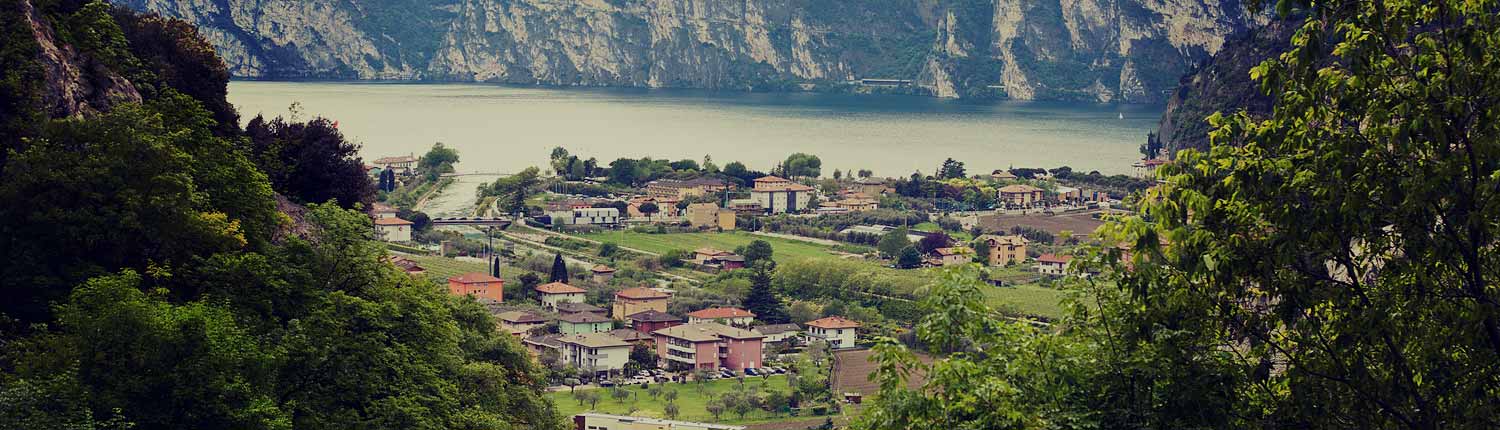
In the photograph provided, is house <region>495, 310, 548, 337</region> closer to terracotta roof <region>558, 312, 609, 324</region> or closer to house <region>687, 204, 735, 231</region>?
terracotta roof <region>558, 312, 609, 324</region>

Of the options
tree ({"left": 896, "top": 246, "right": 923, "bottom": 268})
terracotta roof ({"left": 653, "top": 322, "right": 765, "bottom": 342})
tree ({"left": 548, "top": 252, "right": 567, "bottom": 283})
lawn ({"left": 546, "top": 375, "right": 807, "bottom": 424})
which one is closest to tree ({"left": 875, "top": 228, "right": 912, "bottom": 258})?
tree ({"left": 896, "top": 246, "right": 923, "bottom": 268})

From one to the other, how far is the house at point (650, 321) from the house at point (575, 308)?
1.10 m

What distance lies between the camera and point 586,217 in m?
49.0

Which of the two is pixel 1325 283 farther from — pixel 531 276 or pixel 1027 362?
pixel 531 276

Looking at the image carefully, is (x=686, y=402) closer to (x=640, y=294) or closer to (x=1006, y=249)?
(x=640, y=294)

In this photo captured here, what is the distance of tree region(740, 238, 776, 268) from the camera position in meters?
40.8

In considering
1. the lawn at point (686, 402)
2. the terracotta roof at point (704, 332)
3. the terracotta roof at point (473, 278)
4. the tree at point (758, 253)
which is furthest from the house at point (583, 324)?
the tree at point (758, 253)

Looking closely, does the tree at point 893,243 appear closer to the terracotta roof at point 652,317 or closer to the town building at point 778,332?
the town building at point 778,332

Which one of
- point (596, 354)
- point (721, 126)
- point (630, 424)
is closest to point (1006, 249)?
point (596, 354)

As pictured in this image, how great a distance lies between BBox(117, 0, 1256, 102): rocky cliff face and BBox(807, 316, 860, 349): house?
113951 millimetres

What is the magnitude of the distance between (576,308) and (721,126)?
63.0 meters

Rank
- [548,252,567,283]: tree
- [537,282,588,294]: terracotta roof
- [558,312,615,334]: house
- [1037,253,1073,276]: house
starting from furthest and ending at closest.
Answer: [1037,253,1073,276]: house → [548,252,567,283]: tree → [537,282,588,294]: terracotta roof → [558,312,615,334]: house

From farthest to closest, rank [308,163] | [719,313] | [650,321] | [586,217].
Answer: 1. [586,217]
2. [719,313]
3. [650,321]
4. [308,163]

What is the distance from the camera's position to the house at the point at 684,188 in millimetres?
54872
